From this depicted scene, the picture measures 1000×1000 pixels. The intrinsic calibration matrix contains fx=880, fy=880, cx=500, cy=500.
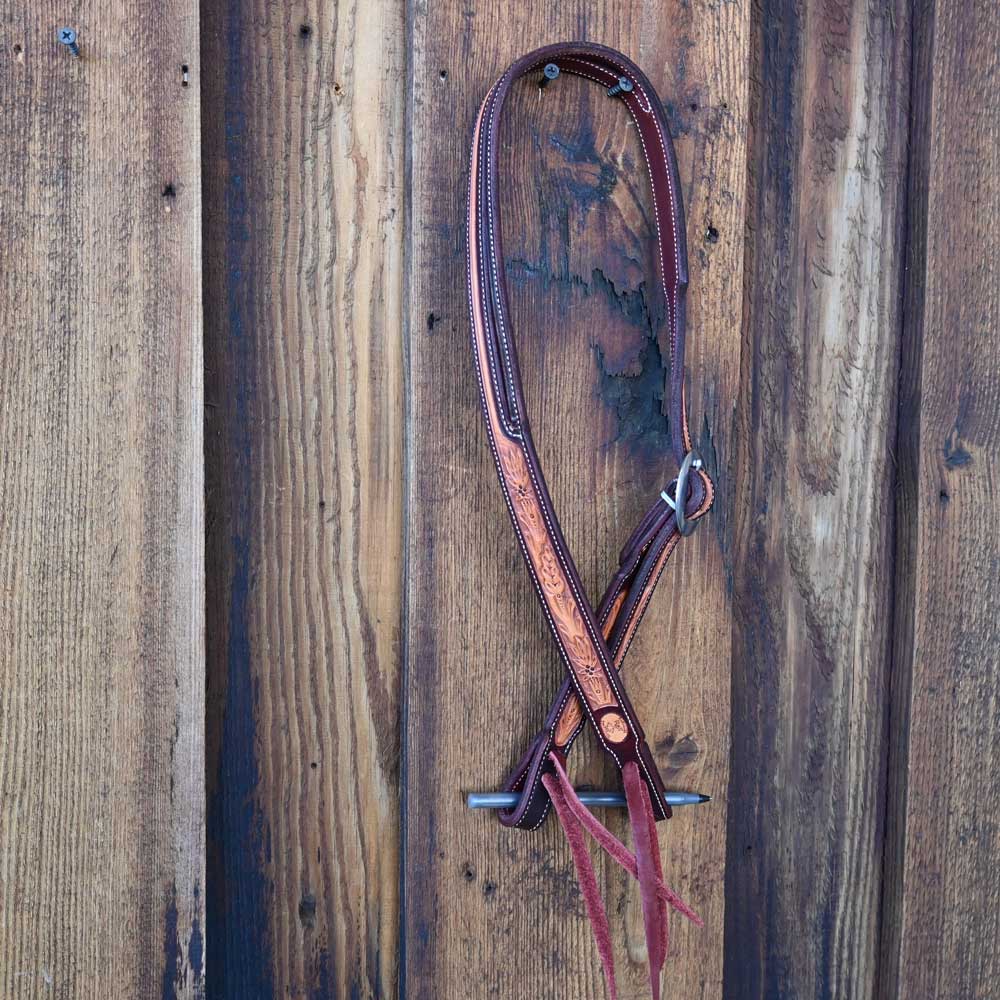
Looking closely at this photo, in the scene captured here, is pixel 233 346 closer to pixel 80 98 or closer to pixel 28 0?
pixel 80 98

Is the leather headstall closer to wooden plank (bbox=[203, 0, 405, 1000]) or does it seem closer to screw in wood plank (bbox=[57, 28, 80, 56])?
wooden plank (bbox=[203, 0, 405, 1000])

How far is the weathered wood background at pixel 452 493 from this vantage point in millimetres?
874

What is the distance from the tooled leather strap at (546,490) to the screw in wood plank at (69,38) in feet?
1.30

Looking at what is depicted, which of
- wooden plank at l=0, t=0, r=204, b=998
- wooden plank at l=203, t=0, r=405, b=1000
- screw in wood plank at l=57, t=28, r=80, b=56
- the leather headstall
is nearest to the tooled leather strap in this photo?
the leather headstall

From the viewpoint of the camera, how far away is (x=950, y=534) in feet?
3.39

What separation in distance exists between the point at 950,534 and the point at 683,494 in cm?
37

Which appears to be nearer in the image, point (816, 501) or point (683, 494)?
point (683, 494)

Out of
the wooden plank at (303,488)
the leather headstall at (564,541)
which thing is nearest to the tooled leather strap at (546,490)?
the leather headstall at (564,541)

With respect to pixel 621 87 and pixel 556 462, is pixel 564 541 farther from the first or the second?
pixel 621 87

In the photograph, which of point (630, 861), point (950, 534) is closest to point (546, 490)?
point (630, 861)

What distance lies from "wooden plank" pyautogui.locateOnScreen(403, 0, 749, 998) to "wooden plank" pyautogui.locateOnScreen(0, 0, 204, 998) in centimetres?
24

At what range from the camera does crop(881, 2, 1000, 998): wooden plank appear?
1.02 m

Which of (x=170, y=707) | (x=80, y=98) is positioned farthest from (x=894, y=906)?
(x=80, y=98)

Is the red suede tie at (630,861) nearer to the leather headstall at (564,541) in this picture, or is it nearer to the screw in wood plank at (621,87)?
the leather headstall at (564,541)
